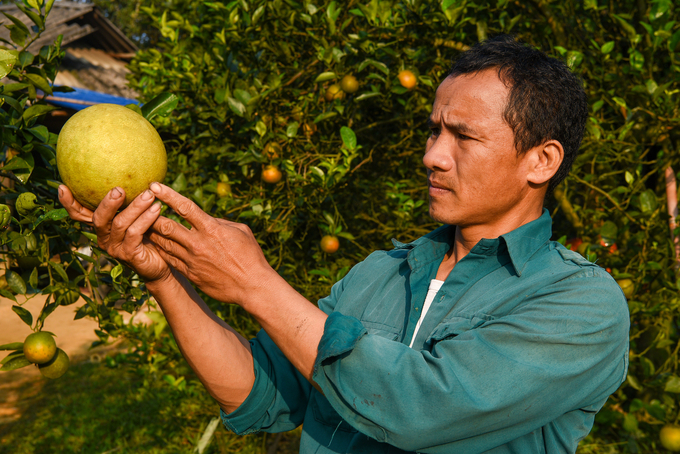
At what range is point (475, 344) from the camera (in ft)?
3.07

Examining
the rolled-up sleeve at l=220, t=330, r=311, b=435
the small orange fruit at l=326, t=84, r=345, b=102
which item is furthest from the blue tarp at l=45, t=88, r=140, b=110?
the rolled-up sleeve at l=220, t=330, r=311, b=435

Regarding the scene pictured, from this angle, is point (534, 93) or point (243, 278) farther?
point (534, 93)

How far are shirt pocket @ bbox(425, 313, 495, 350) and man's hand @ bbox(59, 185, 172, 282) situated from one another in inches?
24.6

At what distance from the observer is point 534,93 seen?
1.21 meters

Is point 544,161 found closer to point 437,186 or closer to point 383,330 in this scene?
point 437,186

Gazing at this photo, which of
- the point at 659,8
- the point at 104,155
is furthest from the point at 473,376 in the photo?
the point at 659,8

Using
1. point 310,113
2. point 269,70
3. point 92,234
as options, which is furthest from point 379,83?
point 92,234

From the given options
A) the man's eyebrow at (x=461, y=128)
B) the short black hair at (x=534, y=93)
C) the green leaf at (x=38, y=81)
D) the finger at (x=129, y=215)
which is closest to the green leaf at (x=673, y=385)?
the short black hair at (x=534, y=93)

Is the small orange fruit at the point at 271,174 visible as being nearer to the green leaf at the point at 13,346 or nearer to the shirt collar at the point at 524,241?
the green leaf at the point at 13,346

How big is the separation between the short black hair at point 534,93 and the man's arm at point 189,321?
0.85 m

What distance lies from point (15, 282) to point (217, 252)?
0.70 metres

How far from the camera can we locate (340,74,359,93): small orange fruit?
2199 millimetres

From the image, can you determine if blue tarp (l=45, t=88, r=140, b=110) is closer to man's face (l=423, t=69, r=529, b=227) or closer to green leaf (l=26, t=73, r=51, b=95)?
green leaf (l=26, t=73, r=51, b=95)

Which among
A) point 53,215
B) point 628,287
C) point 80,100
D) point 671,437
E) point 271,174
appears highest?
point 53,215
